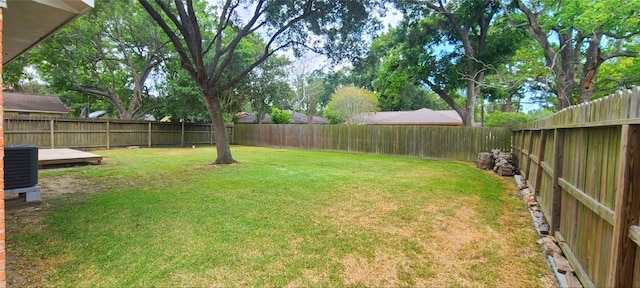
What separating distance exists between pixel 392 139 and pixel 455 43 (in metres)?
5.99

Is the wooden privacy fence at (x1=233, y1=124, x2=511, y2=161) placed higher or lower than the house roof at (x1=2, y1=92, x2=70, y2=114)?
lower

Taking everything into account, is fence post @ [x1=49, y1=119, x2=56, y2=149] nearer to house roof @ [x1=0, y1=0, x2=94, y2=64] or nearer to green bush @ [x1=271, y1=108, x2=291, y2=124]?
house roof @ [x1=0, y1=0, x2=94, y2=64]

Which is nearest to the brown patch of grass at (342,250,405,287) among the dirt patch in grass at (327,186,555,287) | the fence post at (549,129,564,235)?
the dirt patch in grass at (327,186,555,287)

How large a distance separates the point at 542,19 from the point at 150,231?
1302 cm

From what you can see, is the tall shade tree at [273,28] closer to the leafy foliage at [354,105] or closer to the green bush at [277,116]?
the green bush at [277,116]

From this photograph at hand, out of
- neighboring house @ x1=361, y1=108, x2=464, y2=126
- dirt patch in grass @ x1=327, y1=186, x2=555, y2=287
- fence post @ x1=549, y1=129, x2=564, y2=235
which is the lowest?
dirt patch in grass @ x1=327, y1=186, x2=555, y2=287

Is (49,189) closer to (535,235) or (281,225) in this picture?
(281,225)

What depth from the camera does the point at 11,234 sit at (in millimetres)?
3350

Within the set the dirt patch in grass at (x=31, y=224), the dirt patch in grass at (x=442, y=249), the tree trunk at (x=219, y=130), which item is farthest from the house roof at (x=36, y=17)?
the tree trunk at (x=219, y=130)

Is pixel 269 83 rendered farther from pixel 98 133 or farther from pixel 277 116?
pixel 98 133

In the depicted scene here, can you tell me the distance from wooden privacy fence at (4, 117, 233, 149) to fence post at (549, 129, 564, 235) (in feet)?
55.1

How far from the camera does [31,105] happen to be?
791 inches

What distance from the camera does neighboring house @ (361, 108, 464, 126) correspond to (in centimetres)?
2155

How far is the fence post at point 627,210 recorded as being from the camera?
1.60 m
